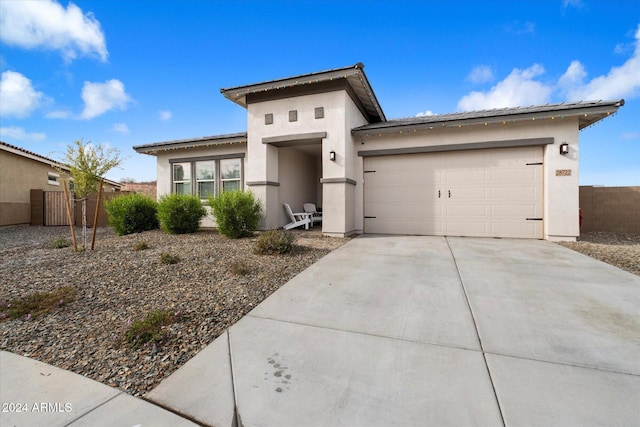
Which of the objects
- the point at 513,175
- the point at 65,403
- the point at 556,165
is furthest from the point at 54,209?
the point at 556,165

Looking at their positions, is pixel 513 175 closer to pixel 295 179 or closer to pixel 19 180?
pixel 295 179

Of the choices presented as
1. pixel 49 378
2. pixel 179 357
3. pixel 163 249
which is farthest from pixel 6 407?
pixel 163 249

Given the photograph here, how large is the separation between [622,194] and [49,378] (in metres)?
13.6

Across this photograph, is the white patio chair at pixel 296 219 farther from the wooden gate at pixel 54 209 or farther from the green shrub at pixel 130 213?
the wooden gate at pixel 54 209

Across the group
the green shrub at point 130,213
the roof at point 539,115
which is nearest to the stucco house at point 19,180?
the green shrub at point 130,213

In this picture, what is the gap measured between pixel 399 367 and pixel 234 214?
6454 millimetres

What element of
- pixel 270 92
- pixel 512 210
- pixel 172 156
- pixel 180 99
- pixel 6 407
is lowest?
pixel 6 407

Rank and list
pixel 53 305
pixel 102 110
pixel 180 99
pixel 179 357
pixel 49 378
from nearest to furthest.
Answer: pixel 49 378, pixel 179 357, pixel 53 305, pixel 180 99, pixel 102 110

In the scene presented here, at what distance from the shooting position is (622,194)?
27.8 ft

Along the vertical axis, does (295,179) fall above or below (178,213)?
above

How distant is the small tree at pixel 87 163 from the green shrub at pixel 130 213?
2.09 m

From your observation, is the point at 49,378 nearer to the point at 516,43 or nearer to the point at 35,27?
the point at 35,27

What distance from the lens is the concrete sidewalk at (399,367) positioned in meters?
1.61

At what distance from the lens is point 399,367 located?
2031 mm
